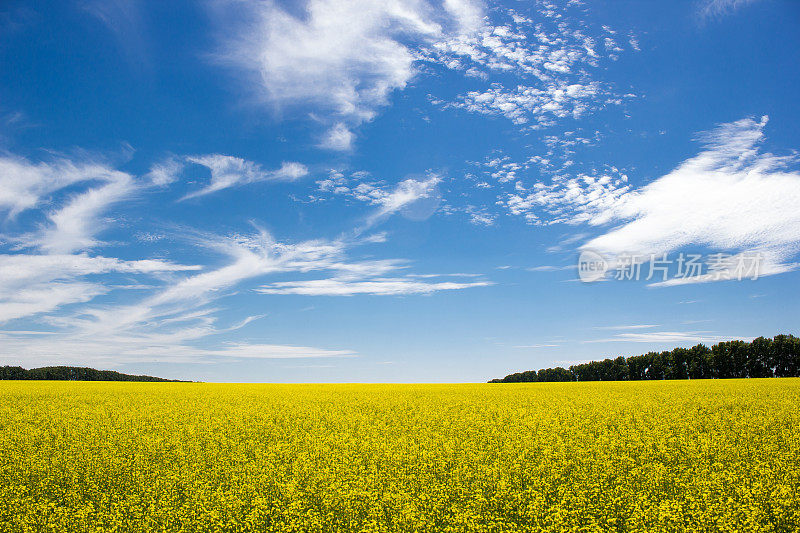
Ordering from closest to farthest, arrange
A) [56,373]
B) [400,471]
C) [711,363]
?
[400,471]
[56,373]
[711,363]

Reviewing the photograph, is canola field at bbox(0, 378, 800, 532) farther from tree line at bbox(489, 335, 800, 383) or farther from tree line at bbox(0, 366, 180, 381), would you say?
tree line at bbox(489, 335, 800, 383)

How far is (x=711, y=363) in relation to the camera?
69.9 meters

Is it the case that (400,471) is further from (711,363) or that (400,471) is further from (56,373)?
(711,363)

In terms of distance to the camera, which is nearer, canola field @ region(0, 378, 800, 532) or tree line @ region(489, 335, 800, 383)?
canola field @ region(0, 378, 800, 532)

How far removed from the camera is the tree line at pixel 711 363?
6481 cm

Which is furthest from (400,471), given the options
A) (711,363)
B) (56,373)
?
(711,363)

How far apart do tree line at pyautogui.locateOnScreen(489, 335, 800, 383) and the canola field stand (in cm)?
6146

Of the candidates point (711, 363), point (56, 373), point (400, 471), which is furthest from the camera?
point (711, 363)

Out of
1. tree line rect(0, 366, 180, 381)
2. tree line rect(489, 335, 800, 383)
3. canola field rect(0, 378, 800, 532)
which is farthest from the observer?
tree line rect(489, 335, 800, 383)

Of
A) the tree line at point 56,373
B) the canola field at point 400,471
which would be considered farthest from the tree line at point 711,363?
the tree line at point 56,373

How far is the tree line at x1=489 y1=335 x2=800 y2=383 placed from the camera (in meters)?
64.8

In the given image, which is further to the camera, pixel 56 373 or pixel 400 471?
pixel 56 373

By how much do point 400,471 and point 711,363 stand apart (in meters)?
76.2

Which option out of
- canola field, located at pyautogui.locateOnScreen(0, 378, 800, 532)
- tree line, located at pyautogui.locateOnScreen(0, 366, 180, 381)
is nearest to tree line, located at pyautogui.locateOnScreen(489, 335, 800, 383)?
canola field, located at pyautogui.locateOnScreen(0, 378, 800, 532)
